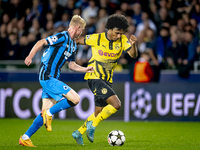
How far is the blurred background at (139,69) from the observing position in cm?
1001

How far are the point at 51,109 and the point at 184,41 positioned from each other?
6.19 m

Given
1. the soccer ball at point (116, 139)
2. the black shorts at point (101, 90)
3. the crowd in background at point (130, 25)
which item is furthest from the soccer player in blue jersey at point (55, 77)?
the crowd in background at point (130, 25)

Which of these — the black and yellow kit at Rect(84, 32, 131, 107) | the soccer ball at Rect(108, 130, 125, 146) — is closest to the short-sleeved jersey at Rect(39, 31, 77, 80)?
the black and yellow kit at Rect(84, 32, 131, 107)

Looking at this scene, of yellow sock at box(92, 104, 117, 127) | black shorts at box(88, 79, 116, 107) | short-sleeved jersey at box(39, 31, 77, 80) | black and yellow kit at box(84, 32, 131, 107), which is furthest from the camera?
black and yellow kit at box(84, 32, 131, 107)

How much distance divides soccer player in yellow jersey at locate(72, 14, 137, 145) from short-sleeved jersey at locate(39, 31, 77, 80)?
0.69 metres

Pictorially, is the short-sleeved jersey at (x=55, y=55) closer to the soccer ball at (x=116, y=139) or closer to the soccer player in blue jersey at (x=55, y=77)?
the soccer player in blue jersey at (x=55, y=77)

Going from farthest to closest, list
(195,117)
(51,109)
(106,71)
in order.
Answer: (195,117) → (106,71) → (51,109)

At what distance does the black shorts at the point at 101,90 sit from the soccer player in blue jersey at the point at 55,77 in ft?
1.17

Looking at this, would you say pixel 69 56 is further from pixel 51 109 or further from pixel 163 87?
pixel 163 87

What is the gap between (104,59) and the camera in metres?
6.16

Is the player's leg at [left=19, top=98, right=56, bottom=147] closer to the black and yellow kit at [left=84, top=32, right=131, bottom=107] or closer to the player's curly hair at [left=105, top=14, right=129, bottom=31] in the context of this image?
the black and yellow kit at [left=84, top=32, right=131, bottom=107]

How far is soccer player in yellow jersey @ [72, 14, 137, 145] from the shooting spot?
19.2 feet

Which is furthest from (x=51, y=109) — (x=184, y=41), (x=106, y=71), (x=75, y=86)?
(x=184, y=41)

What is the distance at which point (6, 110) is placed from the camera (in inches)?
396
